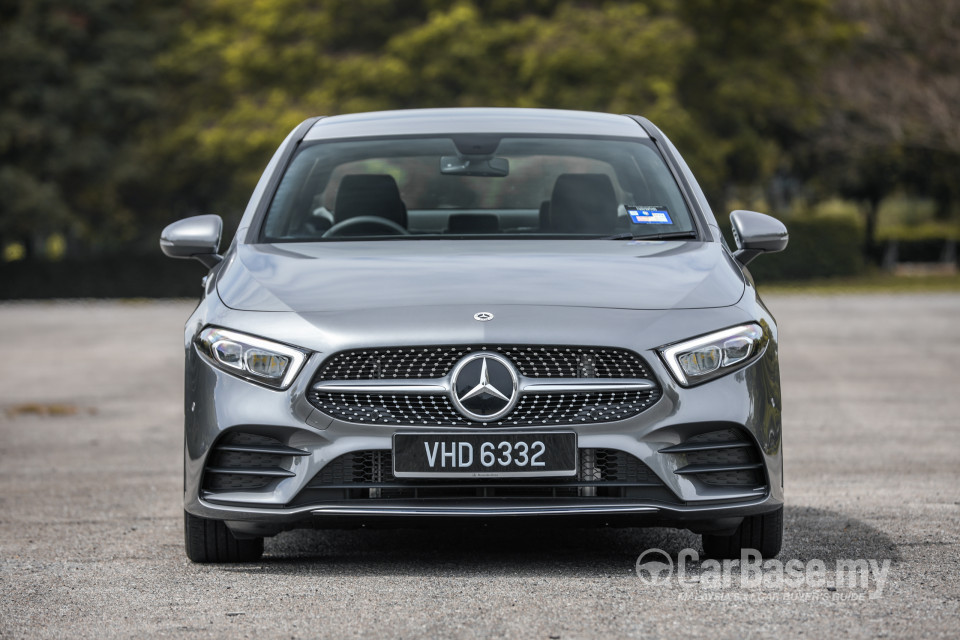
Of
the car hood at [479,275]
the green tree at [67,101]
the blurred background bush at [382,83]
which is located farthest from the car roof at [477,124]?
the green tree at [67,101]

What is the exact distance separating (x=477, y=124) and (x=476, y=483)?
2.10m

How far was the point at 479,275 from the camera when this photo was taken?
17.4ft

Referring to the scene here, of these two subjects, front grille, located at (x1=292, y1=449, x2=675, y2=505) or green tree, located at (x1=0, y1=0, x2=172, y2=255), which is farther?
green tree, located at (x1=0, y1=0, x2=172, y2=255)

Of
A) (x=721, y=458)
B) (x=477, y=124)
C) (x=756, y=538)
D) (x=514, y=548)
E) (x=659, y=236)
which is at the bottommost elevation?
(x=514, y=548)

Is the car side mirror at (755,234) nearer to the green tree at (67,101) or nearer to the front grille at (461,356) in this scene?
the front grille at (461,356)

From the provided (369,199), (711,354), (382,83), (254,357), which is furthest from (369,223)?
(382,83)

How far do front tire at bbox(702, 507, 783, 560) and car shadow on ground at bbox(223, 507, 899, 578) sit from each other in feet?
0.69

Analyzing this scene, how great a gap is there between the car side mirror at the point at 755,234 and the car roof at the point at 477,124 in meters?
0.69

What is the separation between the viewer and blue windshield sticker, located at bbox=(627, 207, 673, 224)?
6.00m

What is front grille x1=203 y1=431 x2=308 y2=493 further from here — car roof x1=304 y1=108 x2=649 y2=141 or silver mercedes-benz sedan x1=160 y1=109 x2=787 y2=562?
car roof x1=304 y1=108 x2=649 y2=141

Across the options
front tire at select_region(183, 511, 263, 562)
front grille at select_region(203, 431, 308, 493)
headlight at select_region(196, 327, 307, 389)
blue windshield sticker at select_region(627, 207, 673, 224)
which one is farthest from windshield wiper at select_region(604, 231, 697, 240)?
front tire at select_region(183, 511, 263, 562)

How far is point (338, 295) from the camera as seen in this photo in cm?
519

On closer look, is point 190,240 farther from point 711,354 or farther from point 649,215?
point 711,354

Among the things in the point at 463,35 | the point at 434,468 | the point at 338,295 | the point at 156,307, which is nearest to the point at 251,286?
the point at 338,295
